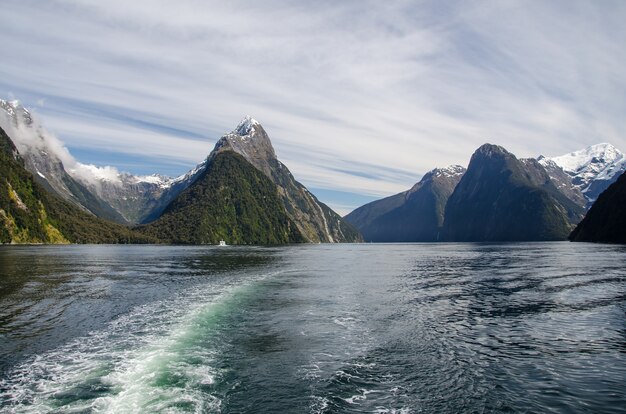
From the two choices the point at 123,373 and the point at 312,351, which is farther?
the point at 312,351

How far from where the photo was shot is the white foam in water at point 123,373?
21.0m

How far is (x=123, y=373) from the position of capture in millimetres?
25562

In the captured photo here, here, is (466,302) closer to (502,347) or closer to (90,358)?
(502,347)

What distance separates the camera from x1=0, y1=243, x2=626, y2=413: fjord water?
21656mm

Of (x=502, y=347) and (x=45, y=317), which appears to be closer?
(x=502, y=347)

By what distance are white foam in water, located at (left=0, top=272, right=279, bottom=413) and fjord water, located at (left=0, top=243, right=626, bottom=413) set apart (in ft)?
0.35

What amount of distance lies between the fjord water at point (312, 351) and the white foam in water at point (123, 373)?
11cm

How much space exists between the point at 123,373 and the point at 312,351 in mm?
12229

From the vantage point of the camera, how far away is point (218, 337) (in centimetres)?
3509

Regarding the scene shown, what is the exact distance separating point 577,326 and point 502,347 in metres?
11.4

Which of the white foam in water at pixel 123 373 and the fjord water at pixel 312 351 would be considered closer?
the white foam in water at pixel 123 373

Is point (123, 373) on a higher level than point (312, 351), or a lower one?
lower

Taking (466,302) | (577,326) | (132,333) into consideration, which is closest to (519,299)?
(466,302)

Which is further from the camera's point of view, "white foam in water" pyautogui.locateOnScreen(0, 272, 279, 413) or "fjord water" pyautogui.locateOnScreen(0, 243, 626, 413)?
"fjord water" pyautogui.locateOnScreen(0, 243, 626, 413)
